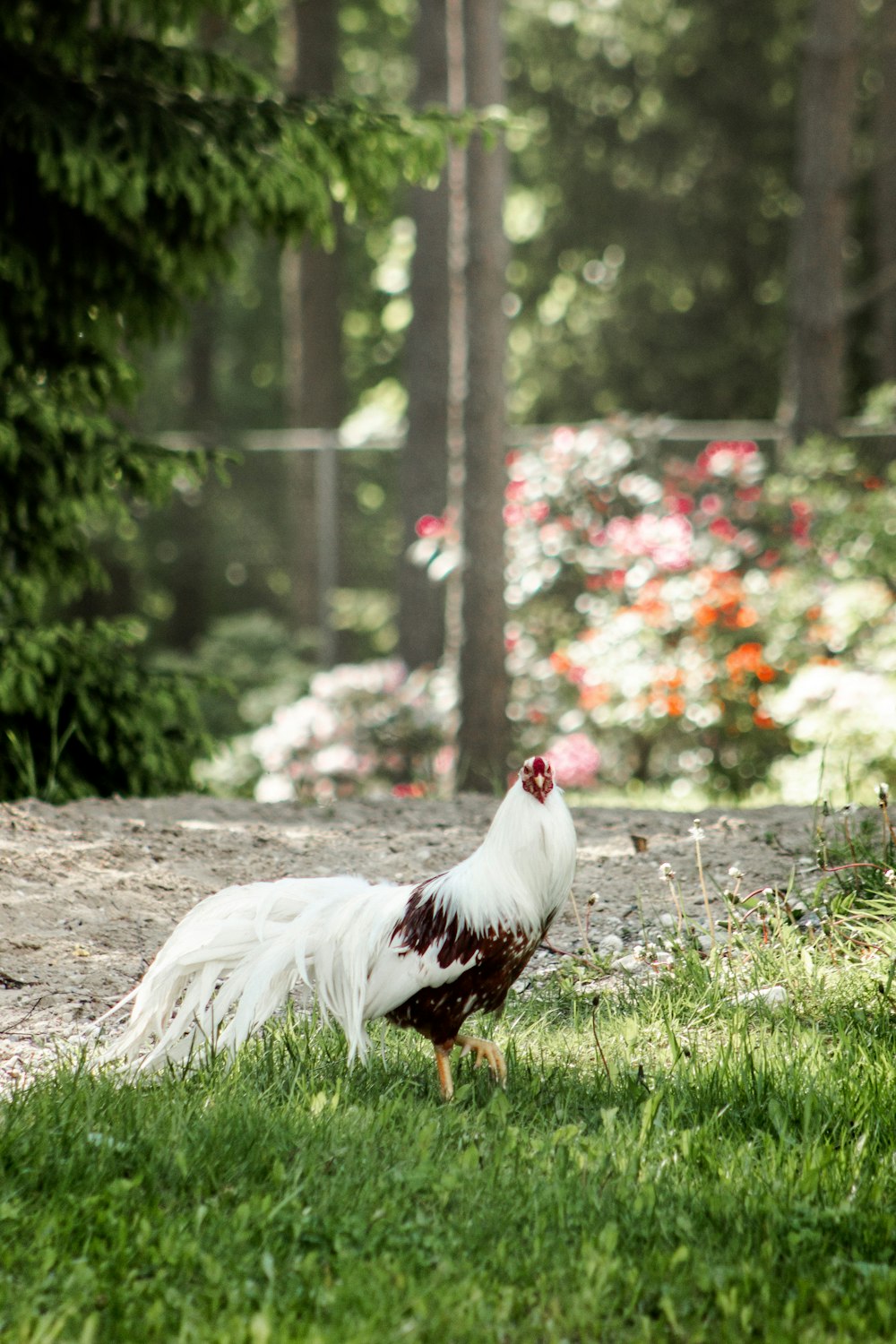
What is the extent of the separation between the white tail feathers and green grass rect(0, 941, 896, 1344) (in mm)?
146

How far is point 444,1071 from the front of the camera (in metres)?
3.56

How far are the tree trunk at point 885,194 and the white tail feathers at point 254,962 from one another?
14242 millimetres

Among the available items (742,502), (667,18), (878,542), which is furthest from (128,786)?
(667,18)

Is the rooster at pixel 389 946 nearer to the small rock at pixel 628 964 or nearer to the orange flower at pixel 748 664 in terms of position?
the small rock at pixel 628 964

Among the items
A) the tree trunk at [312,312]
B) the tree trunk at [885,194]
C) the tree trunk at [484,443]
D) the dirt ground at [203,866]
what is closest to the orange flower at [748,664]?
the tree trunk at [484,443]

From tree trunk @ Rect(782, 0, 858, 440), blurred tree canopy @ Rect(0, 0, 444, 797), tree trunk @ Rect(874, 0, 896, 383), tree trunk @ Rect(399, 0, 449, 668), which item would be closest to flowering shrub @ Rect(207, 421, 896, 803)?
tree trunk @ Rect(782, 0, 858, 440)

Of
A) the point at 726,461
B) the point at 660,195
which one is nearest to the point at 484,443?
the point at 726,461

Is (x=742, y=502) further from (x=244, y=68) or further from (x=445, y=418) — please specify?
(x=244, y=68)

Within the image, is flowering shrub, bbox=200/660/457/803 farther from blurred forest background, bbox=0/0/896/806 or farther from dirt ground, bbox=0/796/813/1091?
dirt ground, bbox=0/796/813/1091

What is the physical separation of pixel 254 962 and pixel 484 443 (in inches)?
225

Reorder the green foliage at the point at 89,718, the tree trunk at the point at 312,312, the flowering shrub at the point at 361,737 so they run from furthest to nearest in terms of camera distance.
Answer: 1. the tree trunk at the point at 312,312
2. the flowering shrub at the point at 361,737
3. the green foliage at the point at 89,718

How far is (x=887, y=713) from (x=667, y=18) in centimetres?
1571

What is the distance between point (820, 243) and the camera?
496 inches

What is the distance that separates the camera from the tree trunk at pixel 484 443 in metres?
8.70
